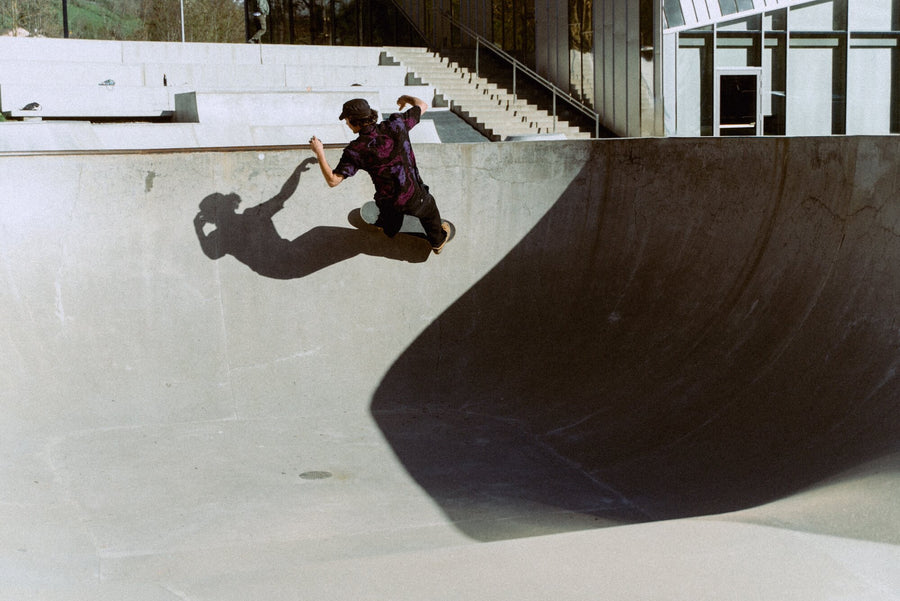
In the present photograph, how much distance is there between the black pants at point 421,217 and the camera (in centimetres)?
645

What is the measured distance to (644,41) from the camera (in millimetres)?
16594

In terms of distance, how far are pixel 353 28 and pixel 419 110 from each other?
20.8 m

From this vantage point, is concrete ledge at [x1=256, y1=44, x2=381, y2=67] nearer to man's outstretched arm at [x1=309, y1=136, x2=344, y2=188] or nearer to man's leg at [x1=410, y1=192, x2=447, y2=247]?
man's leg at [x1=410, y1=192, x2=447, y2=247]

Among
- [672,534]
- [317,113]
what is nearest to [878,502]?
[672,534]

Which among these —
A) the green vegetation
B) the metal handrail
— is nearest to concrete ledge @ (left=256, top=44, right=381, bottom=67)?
the metal handrail

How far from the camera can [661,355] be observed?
6398mm

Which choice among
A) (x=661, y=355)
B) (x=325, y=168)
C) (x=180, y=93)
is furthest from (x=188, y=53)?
(x=661, y=355)

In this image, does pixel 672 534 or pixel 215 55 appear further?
pixel 215 55

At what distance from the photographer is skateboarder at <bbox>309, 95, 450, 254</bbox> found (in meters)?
6.06

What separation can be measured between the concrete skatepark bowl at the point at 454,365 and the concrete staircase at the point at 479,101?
8.57 m

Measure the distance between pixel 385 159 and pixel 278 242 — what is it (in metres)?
1.49

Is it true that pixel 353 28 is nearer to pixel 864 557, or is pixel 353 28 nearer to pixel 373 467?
pixel 373 467

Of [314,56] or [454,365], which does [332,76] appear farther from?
[454,365]

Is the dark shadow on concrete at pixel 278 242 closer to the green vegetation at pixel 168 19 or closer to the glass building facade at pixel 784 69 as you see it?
the glass building facade at pixel 784 69
